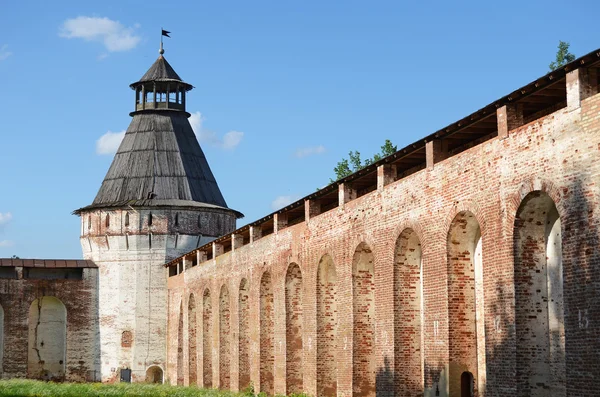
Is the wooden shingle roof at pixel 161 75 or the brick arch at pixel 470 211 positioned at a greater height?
the wooden shingle roof at pixel 161 75

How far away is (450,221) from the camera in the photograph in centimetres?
1717

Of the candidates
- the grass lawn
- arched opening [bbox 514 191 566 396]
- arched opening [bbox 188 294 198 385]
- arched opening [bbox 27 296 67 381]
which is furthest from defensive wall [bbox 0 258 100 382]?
arched opening [bbox 514 191 566 396]

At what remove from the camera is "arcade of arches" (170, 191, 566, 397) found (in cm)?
1485

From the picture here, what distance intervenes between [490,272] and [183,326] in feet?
76.4

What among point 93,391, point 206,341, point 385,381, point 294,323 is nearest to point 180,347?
point 206,341

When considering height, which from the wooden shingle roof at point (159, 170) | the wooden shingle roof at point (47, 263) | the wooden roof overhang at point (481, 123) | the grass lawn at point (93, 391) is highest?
the wooden shingle roof at point (159, 170)

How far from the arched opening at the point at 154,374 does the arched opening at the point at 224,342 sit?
7125 mm

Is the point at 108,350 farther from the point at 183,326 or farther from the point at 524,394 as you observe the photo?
the point at 524,394

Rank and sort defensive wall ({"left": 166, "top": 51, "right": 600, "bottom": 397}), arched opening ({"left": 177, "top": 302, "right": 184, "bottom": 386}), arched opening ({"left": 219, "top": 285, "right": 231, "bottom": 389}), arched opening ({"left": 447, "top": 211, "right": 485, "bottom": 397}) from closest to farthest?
defensive wall ({"left": 166, "top": 51, "right": 600, "bottom": 397}) → arched opening ({"left": 447, "top": 211, "right": 485, "bottom": 397}) → arched opening ({"left": 219, "top": 285, "right": 231, "bottom": 389}) → arched opening ({"left": 177, "top": 302, "right": 184, "bottom": 386})

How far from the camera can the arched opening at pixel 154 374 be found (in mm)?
39406

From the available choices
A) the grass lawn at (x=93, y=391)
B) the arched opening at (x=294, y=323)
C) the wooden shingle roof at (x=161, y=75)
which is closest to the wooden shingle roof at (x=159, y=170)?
the wooden shingle roof at (x=161, y=75)

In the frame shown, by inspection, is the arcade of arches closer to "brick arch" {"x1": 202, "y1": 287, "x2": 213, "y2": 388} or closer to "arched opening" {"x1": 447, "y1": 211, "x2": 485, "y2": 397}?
"arched opening" {"x1": 447, "y1": 211, "x2": 485, "y2": 397}

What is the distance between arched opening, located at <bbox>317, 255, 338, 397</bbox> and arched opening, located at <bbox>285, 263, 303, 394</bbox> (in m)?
2.23

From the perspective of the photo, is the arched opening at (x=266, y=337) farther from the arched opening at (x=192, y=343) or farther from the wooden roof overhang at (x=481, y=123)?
the arched opening at (x=192, y=343)
